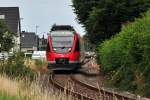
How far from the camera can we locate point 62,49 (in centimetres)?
4453

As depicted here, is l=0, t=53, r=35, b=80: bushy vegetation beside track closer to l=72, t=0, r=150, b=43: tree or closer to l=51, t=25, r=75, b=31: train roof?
l=72, t=0, r=150, b=43: tree

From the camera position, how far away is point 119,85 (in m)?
26.6

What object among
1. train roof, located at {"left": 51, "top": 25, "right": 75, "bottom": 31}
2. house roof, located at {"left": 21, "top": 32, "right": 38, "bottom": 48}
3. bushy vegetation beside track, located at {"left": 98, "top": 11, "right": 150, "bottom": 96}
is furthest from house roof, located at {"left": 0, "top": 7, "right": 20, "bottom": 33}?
bushy vegetation beside track, located at {"left": 98, "top": 11, "right": 150, "bottom": 96}

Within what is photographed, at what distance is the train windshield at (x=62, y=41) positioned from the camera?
44.5 m

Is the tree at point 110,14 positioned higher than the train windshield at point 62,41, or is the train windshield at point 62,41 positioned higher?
the tree at point 110,14

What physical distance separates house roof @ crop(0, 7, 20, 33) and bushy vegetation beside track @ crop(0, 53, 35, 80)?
291 feet

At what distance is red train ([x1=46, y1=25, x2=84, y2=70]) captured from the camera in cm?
4416

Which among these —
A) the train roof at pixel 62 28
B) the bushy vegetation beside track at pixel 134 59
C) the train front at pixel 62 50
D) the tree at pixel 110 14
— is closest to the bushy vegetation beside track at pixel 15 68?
the bushy vegetation beside track at pixel 134 59

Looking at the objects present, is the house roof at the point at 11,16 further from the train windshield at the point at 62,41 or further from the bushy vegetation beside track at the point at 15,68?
the bushy vegetation beside track at the point at 15,68

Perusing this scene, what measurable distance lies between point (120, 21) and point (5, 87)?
2942 cm

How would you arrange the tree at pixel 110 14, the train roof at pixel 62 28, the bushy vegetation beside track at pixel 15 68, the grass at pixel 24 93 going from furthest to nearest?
the train roof at pixel 62 28, the tree at pixel 110 14, the bushy vegetation beside track at pixel 15 68, the grass at pixel 24 93

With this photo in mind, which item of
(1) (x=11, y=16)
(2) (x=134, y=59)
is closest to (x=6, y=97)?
(2) (x=134, y=59)

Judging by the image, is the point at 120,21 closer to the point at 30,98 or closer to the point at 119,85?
the point at 119,85

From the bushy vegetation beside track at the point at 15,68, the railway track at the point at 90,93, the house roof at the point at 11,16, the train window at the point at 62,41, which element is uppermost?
the house roof at the point at 11,16
